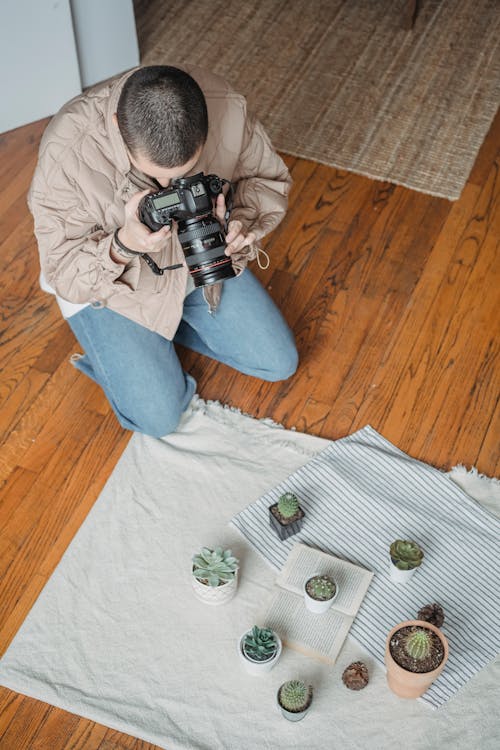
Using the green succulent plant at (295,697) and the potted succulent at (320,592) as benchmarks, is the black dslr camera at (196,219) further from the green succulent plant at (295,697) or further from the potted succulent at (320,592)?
the green succulent plant at (295,697)

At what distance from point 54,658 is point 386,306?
1.19 m

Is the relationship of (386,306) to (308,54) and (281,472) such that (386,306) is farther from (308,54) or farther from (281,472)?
(308,54)

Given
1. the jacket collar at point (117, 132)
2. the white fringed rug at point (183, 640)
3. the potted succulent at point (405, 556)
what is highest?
the jacket collar at point (117, 132)

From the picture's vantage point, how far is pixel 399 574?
1619 mm

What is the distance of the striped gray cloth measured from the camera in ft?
5.18

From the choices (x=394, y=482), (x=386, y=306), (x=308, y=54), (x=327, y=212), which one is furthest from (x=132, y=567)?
(x=308, y=54)

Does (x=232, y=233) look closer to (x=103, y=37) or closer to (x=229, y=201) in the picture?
(x=229, y=201)

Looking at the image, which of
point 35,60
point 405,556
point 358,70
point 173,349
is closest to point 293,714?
point 405,556

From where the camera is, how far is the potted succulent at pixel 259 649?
149cm

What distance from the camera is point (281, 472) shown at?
1.83m

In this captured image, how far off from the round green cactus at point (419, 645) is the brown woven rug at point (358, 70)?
56.4 inches

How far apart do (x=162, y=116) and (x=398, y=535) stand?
97 cm

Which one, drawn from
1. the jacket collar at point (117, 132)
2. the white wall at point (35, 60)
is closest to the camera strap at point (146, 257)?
the jacket collar at point (117, 132)

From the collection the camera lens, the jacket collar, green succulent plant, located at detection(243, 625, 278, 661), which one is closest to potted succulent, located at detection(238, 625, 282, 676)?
green succulent plant, located at detection(243, 625, 278, 661)
